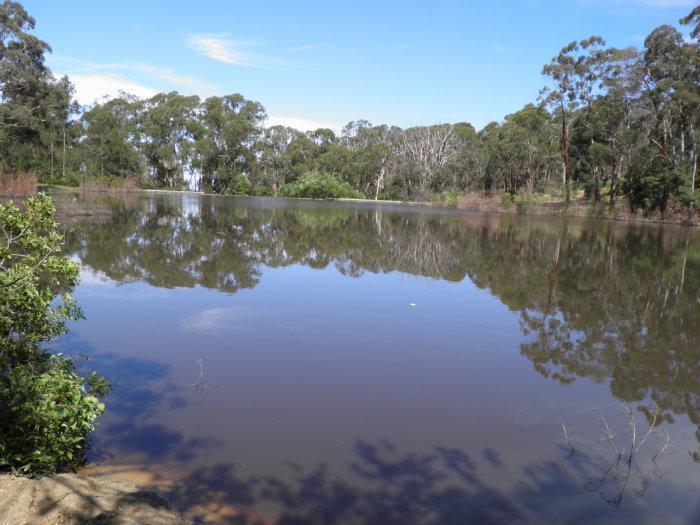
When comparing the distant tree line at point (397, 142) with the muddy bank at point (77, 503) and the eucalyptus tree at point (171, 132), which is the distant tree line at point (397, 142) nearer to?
the eucalyptus tree at point (171, 132)

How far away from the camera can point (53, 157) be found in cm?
6706

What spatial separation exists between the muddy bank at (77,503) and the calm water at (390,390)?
341 millimetres

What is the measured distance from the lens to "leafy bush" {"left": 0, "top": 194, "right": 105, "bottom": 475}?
3.90 meters

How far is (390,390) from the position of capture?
21.0ft

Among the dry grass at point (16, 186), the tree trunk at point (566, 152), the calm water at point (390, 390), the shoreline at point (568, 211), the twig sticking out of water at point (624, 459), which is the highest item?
the tree trunk at point (566, 152)

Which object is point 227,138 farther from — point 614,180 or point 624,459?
point 624,459

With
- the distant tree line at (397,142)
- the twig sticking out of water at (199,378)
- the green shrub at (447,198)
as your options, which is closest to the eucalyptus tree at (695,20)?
the distant tree line at (397,142)

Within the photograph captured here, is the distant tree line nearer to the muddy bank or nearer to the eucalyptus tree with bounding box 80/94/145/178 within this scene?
the eucalyptus tree with bounding box 80/94/145/178

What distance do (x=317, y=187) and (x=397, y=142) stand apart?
18.2m

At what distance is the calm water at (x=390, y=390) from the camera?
430cm

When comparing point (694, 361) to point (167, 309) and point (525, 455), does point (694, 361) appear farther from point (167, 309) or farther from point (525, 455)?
point (167, 309)

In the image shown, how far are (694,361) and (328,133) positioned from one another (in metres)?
82.0

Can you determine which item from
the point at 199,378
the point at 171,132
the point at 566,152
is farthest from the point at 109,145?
the point at 199,378

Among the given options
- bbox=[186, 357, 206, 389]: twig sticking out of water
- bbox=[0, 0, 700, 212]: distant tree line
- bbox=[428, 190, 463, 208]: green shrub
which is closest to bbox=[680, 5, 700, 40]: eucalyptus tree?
bbox=[0, 0, 700, 212]: distant tree line
